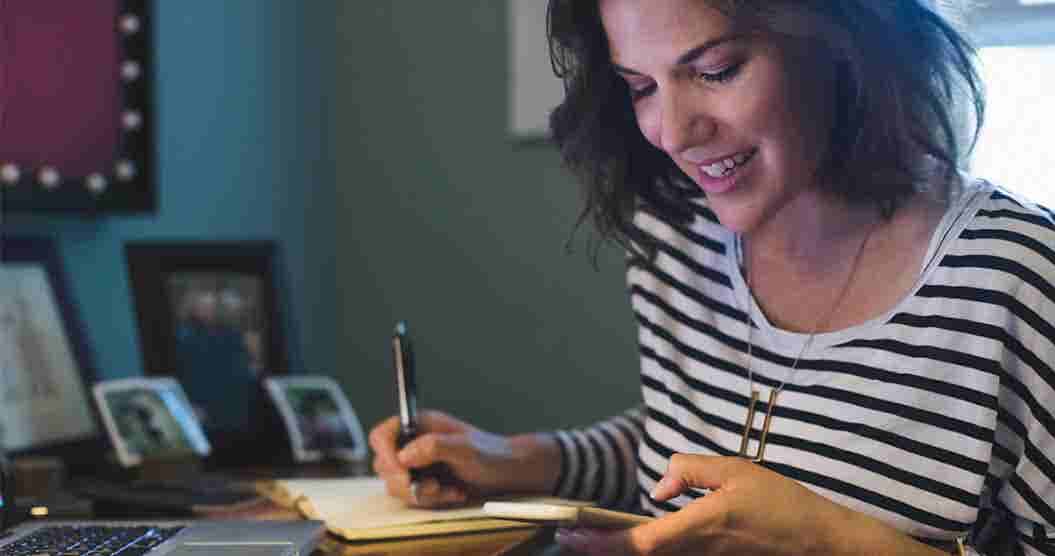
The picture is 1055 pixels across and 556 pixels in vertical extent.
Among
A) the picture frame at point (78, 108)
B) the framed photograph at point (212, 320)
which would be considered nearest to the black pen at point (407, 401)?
the framed photograph at point (212, 320)

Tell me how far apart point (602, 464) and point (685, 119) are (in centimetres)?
47

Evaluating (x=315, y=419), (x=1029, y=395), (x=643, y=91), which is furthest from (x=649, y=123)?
(x=315, y=419)

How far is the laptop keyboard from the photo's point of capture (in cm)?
94

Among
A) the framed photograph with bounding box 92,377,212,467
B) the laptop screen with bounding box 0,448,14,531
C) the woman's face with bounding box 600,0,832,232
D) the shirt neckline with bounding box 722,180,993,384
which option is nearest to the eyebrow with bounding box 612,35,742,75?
the woman's face with bounding box 600,0,832,232

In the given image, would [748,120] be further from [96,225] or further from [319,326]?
[319,326]

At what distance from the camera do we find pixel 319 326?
2.20 meters

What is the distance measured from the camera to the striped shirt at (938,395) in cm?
105

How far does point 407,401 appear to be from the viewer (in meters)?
1.28

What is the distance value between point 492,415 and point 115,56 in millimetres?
822

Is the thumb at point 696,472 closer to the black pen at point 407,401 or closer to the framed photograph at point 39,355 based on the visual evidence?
the black pen at point 407,401

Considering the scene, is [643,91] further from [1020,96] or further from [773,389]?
[1020,96]

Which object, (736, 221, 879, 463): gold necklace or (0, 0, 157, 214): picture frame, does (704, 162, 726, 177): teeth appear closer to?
(736, 221, 879, 463): gold necklace

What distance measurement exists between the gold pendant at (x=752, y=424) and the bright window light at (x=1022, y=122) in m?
0.63

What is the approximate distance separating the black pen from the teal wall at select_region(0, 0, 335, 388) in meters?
0.54
